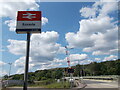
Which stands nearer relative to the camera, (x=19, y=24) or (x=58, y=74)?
(x=19, y=24)

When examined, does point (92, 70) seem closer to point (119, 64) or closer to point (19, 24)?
point (119, 64)

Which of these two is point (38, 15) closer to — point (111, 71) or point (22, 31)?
point (22, 31)

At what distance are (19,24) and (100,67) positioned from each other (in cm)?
8720

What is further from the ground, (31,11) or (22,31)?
(31,11)

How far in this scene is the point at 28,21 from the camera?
596 inches

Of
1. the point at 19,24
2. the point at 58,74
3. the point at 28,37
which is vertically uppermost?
the point at 19,24

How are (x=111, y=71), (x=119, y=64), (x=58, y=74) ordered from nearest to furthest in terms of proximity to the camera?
(x=119, y=64)
(x=111, y=71)
(x=58, y=74)

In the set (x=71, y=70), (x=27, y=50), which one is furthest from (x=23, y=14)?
(x=71, y=70)

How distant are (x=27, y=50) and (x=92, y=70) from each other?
87130mm

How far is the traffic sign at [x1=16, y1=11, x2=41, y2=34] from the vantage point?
15.1 meters

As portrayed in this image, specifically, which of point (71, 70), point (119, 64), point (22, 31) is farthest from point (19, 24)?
point (119, 64)

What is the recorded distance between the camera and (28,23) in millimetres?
15117

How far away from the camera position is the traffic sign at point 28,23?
1508 centimetres

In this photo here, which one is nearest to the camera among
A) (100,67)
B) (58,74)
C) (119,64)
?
(119,64)
